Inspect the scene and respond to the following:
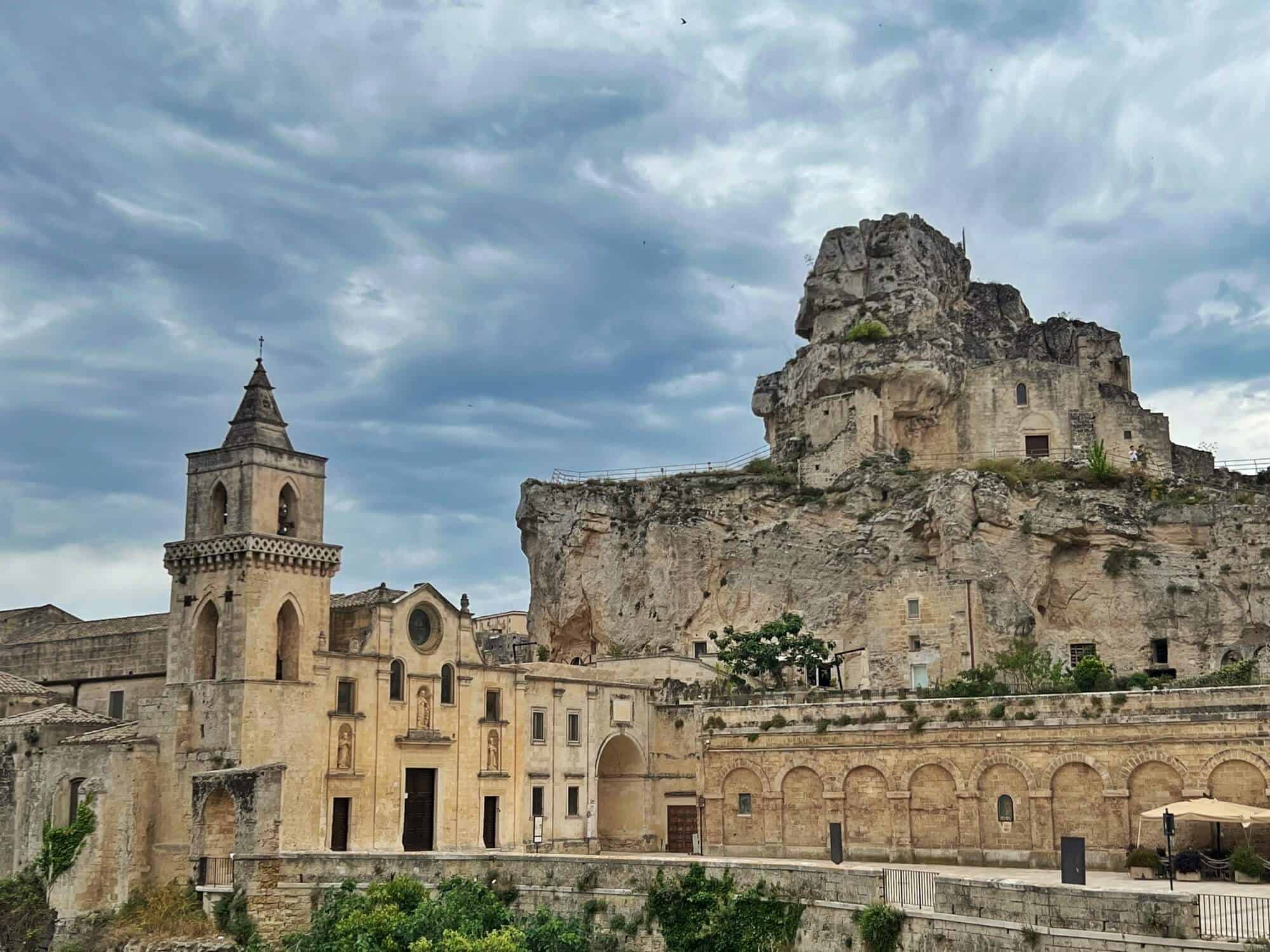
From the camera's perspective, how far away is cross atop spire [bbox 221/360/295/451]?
41.5 metres

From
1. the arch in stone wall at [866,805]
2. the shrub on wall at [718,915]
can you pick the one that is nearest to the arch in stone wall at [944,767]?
the arch in stone wall at [866,805]

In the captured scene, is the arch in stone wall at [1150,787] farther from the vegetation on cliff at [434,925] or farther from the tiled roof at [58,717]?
the tiled roof at [58,717]

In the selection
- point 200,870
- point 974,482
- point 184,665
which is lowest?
point 200,870

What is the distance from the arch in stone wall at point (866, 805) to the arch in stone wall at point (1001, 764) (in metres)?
2.84

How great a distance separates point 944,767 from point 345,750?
18.0 m

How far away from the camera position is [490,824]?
44188 mm

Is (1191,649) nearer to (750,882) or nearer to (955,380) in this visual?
(955,380)

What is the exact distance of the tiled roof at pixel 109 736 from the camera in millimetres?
38344

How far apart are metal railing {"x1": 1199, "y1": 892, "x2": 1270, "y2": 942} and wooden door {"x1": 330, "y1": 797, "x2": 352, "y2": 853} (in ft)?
87.5

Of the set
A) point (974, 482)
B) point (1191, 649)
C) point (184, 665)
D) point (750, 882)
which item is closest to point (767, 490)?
point (974, 482)

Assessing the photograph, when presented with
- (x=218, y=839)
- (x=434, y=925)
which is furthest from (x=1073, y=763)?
(x=218, y=839)

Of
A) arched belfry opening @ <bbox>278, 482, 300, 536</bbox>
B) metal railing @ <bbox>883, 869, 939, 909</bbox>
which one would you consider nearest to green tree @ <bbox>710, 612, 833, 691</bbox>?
arched belfry opening @ <bbox>278, 482, 300, 536</bbox>

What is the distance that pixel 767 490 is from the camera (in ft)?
204

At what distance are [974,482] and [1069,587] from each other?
6.02 meters
